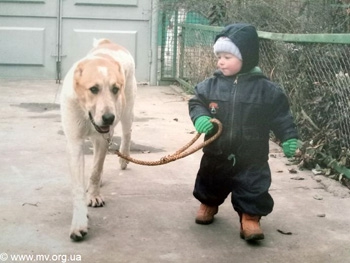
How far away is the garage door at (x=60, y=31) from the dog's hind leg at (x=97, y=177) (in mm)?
6355

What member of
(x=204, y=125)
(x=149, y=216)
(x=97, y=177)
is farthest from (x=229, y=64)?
(x=97, y=177)

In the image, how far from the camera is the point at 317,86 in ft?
18.0

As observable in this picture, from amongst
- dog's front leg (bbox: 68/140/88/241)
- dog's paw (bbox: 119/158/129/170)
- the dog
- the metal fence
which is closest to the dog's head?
the dog

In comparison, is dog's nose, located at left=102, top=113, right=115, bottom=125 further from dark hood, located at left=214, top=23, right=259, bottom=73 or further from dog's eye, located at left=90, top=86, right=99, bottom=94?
dark hood, located at left=214, top=23, right=259, bottom=73

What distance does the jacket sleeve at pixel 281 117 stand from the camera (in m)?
3.51

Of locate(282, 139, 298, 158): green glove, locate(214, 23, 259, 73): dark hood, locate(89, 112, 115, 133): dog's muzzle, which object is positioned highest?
locate(214, 23, 259, 73): dark hood

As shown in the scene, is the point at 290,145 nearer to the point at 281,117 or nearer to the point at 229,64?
the point at 281,117

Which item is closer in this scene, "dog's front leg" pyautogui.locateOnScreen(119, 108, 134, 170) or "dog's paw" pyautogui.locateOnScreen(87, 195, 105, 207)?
"dog's paw" pyautogui.locateOnScreen(87, 195, 105, 207)

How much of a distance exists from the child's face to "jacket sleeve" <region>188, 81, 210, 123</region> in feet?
0.53

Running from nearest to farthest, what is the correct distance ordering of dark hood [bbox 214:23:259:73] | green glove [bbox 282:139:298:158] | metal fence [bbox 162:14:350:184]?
green glove [bbox 282:139:298:158] < dark hood [bbox 214:23:259:73] < metal fence [bbox 162:14:350:184]

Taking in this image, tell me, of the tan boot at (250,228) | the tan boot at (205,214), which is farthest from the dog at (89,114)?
the tan boot at (250,228)

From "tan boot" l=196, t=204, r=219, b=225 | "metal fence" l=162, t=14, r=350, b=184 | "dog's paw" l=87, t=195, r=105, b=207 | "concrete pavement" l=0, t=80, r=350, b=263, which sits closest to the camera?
"concrete pavement" l=0, t=80, r=350, b=263

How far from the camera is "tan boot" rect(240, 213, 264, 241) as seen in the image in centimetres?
347

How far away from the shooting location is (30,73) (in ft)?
33.9
